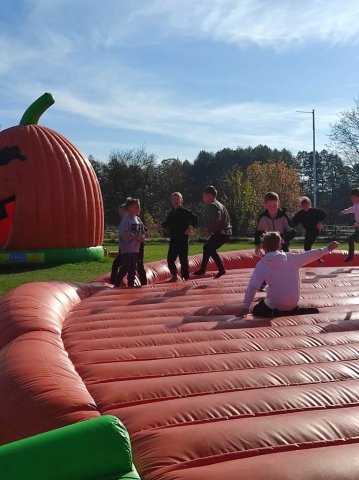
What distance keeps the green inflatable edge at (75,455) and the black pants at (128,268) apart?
4.36 meters

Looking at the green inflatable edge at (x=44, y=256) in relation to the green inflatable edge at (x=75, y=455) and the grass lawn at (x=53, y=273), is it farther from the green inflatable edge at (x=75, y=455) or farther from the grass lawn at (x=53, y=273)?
the green inflatable edge at (x=75, y=455)

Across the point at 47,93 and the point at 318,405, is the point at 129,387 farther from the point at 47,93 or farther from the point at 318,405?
the point at 47,93

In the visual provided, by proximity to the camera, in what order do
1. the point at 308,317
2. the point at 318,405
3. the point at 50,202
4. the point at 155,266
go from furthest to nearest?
the point at 50,202
the point at 155,266
the point at 308,317
the point at 318,405

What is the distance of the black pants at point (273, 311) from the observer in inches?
166

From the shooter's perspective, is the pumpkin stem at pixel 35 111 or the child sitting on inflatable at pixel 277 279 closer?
the child sitting on inflatable at pixel 277 279

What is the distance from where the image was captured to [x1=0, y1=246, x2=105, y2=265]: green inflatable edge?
10.7 metres

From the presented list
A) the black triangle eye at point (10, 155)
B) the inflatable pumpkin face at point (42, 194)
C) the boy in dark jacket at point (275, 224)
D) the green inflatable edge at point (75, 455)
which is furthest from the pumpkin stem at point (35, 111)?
the green inflatable edge at point (75, 455)

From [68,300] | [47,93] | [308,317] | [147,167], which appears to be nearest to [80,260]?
[47,93]

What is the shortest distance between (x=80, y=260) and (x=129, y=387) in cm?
879

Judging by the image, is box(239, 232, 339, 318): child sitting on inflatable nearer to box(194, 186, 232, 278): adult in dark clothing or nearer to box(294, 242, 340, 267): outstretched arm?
box(294, 242, 340, 267): outstretched arm

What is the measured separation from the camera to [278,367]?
2.91m

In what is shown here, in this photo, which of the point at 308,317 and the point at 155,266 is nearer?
the point at 308,317

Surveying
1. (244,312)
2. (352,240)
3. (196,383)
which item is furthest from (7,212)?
(196,383)

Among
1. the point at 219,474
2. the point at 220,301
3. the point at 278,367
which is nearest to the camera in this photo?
the point at 219,474
